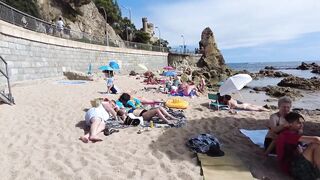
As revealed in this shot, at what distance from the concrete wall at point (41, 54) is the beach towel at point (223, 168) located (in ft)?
31.6

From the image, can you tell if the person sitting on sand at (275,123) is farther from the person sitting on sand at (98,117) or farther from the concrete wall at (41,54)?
the concrete wall at (41,54)

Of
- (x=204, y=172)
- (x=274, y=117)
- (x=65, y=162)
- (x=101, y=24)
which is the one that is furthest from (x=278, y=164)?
(x=101, y=24)

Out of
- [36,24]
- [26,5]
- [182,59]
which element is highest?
[26,5]

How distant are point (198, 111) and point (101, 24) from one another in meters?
38.6

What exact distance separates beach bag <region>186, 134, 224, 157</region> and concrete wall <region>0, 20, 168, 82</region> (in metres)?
9.08

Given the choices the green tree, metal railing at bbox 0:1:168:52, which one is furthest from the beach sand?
the green tree

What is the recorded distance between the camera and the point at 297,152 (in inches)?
174

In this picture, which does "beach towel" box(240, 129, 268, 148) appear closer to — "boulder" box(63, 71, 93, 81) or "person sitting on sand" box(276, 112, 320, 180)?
"person sitting on sand" box(276, 112, 320, 180)

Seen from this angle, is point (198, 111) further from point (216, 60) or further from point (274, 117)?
point (216, 60)

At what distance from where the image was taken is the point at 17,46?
42.4 ft

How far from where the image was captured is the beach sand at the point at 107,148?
4465 millimetres

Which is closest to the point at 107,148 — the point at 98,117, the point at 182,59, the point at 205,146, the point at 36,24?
the point at 98,117

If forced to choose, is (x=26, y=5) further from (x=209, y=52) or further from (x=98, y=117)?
(x=209, y=52)

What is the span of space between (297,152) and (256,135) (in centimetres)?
195
